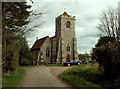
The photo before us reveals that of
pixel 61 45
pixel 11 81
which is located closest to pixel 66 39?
pixel 61 45

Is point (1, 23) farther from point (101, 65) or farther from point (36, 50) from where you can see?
point (36, 50)

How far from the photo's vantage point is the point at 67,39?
8744cm

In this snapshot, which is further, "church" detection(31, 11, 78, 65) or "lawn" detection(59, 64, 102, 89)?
"church" detection(31, 11, 78, 65)

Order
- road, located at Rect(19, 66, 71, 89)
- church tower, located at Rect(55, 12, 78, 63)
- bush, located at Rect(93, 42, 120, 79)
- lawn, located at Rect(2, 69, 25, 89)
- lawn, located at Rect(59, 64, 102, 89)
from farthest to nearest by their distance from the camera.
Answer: church tower, located at Rect(55, 12, 78, 63) < bush, located at Rect(93, 42, 120, 79) < road, located at Rect(19, 66, 71, 89) < lawn, located at Rect(2, 69, 25, 89) < lawn, located at Rect(59, 64, 102, 89)

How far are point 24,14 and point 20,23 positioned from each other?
1.01m

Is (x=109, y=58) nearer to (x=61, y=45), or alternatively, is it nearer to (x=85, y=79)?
(x=85, y=79)

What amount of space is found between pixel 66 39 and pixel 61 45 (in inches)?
106

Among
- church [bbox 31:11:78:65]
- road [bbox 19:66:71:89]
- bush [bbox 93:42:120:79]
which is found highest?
church [bbox 31:11:78:65]

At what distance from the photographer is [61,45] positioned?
8606cm

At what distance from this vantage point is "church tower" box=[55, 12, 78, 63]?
281 ft

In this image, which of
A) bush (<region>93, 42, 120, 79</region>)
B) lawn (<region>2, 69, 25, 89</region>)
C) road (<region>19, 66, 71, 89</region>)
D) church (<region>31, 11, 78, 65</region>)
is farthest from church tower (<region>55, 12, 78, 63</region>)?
bush (<region>93, 42, 120, 79</region>)

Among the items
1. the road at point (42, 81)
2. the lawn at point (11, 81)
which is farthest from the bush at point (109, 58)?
the lawn at point (11, 81)

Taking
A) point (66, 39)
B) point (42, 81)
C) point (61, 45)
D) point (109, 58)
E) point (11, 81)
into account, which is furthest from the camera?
point (66, 39)

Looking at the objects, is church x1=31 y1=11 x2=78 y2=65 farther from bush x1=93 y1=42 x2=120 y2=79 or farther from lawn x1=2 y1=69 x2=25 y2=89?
bush x1=93 y1=42 x2=120 y2=79
